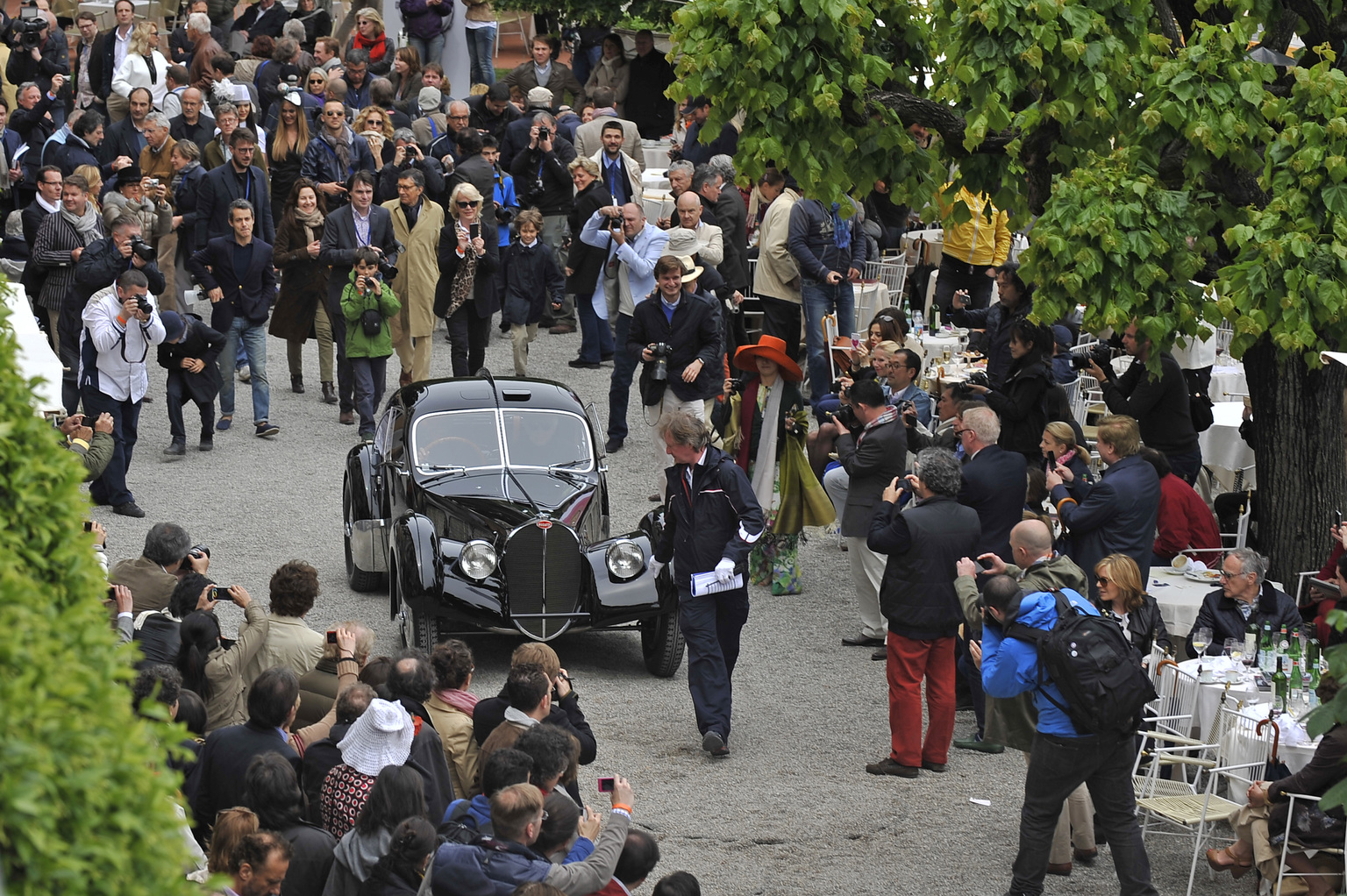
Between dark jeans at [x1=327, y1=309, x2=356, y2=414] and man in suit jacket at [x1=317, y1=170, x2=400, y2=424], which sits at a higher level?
man in suit jacket at [x1=317, y1=170, x2=400, y2=424]

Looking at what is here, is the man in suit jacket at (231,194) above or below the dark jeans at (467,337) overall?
above

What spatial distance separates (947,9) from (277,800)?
264 inches

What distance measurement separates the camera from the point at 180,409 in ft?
46.2

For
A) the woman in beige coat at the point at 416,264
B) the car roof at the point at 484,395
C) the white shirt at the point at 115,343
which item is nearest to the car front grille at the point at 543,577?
the car roof at the point at 484,395

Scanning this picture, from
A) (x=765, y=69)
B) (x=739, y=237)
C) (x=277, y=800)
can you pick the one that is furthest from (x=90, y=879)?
(x=739, y=237)

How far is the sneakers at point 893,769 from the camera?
908 cm

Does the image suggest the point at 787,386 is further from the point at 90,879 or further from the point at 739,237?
the point at 90,879

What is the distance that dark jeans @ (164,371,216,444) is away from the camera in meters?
13.9

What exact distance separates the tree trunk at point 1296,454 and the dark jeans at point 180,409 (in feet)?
28.8

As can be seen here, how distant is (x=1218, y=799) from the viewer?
802 centimetres

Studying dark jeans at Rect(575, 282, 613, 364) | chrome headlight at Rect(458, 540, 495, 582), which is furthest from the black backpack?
dark jeans at Rect(575, 282, 613, 364)

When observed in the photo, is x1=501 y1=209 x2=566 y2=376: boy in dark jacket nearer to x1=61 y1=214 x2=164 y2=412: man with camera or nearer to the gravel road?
the gravel road

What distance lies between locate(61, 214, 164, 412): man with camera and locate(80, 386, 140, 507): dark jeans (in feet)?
1.62

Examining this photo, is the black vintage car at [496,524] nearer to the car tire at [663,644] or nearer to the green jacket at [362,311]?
the car tire at [663,644]
